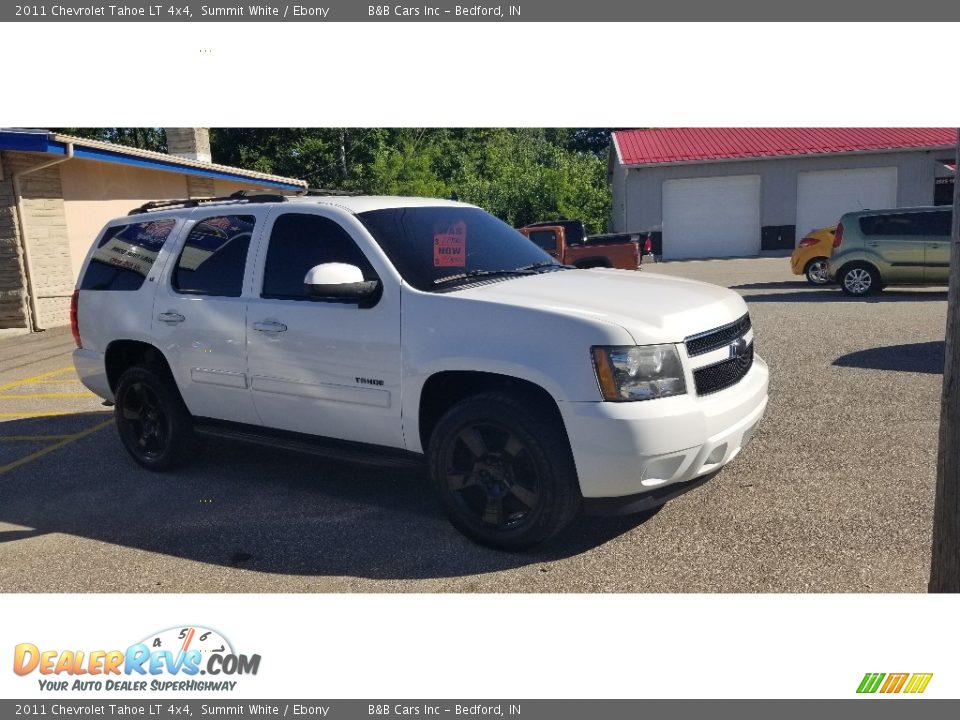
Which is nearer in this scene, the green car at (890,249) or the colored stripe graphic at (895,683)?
the colored stripe graphic at (895,683)

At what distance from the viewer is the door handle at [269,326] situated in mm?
4734

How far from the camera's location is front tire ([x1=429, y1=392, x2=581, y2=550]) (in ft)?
12.6

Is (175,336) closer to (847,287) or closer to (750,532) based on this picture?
(750,532)

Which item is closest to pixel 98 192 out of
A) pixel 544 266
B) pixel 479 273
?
pixel 544 266

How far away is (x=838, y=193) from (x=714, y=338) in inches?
1121

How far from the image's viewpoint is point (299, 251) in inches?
191

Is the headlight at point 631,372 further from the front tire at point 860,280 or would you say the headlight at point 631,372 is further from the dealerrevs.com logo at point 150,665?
the front tire at point 860,280

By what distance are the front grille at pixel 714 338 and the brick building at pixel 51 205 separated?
979 cm

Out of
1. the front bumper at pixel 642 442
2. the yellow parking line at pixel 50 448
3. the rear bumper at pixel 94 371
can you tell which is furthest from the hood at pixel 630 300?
the yellow parking line at pixel 50 448

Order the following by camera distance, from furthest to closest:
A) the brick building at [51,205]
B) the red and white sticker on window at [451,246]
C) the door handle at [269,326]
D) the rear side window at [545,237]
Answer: the rear side window at [545,237] → the brick building at [51,205] → the door handle at [269,326] → the red and white sticker on window at [451,246]

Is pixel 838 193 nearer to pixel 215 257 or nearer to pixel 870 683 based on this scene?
pixel 215 257

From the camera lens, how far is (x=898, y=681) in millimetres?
2910

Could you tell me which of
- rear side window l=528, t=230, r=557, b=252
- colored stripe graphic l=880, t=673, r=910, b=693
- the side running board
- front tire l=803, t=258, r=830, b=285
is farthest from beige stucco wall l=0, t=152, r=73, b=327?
front tire l=803, t=258, r=830, b=285

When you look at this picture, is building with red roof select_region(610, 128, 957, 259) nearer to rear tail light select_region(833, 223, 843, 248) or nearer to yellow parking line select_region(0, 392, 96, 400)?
rear tail light select_region(833, 223, 843, 248)
